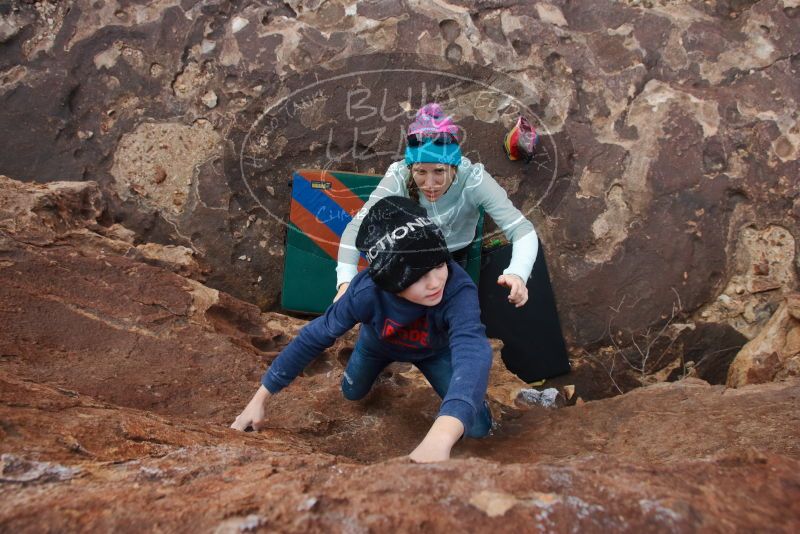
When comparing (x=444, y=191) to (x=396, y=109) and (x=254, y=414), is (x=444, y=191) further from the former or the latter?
(x=254, y=414)

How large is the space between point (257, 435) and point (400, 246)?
71 cm

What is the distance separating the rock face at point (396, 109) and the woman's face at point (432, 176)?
0.94m

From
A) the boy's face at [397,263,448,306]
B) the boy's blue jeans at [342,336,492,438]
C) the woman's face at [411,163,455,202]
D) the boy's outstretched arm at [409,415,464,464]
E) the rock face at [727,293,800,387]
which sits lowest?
the rock face at [727,293,800,387]

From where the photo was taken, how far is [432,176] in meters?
2.63

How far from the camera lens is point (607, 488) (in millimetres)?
1067

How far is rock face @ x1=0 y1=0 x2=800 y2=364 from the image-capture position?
3.49 metres

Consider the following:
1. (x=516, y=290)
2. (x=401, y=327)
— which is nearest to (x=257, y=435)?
(x=401, y=327)

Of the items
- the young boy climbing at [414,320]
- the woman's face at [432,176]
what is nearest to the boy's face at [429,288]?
the young boy climbing at [414,320]

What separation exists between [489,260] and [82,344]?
6.98 ft

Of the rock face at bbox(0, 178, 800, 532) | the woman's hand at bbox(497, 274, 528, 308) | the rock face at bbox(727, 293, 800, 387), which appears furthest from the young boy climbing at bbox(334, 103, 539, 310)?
the rock face at bbox(727, 293, 800, 387)

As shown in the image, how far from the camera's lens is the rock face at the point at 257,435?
1021mm

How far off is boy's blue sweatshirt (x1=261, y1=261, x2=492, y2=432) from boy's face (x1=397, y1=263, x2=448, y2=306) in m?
0.07

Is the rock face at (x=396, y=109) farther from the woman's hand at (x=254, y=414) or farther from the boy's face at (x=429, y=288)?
the boy's face at (x=429, y=288)

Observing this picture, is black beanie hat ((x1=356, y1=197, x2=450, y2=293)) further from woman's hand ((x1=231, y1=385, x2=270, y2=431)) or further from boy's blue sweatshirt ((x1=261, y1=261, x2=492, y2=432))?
woman's hand ((x1=231, y1=385, x2=270, y2=431))
